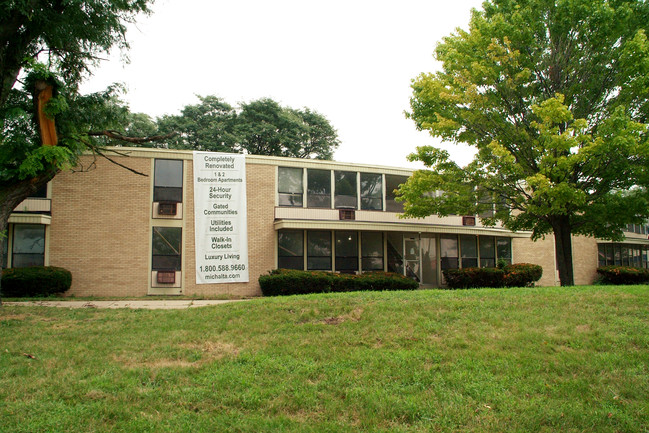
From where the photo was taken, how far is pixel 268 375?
18.7 ft

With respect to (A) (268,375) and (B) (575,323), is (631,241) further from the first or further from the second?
(A) (268,375)

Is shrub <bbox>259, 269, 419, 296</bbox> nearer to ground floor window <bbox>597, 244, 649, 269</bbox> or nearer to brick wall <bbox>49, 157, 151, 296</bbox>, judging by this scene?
brick wall <bbox>49, 157, 151, 296</bbox>

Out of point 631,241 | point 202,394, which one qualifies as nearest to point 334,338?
point 202,394

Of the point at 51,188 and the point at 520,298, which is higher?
the point at 51,188

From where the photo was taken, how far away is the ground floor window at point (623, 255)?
27.3 metres

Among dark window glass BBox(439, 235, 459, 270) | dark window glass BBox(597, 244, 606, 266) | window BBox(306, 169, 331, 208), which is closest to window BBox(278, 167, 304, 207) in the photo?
window BBox(306, 169, 331, 208)

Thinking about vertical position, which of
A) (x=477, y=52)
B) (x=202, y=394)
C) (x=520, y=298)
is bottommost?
(x=202, y=394)

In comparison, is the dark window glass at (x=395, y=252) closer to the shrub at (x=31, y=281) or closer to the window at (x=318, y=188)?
the window at (x=318, y=188)

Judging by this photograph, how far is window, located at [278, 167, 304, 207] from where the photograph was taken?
17.9 meters

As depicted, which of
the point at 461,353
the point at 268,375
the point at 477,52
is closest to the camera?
the point at 268,375

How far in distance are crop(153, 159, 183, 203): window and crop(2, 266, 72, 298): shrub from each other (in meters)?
4.07

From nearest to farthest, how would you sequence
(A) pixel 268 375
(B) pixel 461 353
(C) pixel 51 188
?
(A) pixel 268 375 < (B) pixel 461 353 < (C) pixel 51 188

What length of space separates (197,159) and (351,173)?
617cm

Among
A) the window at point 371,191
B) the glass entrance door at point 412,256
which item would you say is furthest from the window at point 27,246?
the glass entrance door at point 412,256
